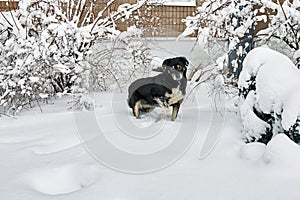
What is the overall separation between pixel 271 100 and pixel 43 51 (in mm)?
2943

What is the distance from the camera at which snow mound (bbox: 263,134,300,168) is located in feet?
7.82

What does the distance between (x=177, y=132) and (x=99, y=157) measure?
0.76 metres

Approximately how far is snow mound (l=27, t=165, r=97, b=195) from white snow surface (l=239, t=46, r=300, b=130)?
4.39 feet

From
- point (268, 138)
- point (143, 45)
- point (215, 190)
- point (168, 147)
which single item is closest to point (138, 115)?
point (168, 147)

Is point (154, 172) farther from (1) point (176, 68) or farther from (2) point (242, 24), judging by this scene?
(2) point (242, 24)

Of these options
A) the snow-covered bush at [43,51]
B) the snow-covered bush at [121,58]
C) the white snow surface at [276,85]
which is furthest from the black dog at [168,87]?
the snow-covered bush at [121,58]

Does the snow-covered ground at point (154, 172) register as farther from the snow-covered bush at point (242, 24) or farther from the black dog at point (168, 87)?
the snow-covered bush at point (242, 24)

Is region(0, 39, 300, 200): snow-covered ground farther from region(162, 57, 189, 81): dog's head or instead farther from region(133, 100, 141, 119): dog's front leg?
region(162, 57, 189, 81): dog's head

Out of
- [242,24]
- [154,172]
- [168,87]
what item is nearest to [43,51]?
[168,87]

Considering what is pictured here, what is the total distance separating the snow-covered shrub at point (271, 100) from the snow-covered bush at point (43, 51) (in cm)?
232

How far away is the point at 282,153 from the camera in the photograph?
2.42m

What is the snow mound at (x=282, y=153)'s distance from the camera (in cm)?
238

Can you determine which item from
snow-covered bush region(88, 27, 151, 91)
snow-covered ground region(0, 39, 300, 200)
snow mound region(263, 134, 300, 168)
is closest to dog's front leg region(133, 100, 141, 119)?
snow-covered ground region(0, 39, 300, 200)

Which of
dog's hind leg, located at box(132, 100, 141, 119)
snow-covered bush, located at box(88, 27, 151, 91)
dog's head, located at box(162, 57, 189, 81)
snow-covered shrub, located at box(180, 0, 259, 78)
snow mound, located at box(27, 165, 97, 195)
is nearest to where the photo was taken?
snow mound, located at box(27, 165, 97, 195)
